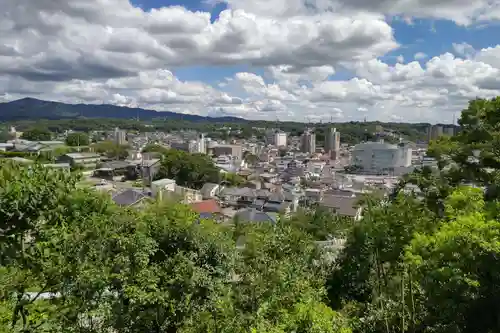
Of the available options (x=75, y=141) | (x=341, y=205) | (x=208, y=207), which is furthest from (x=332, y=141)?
(x=208, y=207)

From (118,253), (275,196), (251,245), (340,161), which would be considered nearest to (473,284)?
(251,245)

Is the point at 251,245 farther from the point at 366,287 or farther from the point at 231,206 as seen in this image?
the point at 231,206

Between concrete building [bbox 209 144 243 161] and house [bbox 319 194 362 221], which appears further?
concrete building [bbox 209 144 243 161]

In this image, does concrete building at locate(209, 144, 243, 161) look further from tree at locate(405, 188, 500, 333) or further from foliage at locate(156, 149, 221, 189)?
tree at locate(405, 188, 500, 333)

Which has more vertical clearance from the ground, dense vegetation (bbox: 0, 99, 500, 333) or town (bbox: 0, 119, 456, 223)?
dense vegetation (bbox: 0, 99, 500, 333)

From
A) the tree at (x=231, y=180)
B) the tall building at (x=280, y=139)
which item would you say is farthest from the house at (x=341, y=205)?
the tall building at (x=280, y=139)

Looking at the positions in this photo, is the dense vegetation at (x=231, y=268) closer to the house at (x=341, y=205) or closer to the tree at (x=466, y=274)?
the tree at (x=466, y=274)

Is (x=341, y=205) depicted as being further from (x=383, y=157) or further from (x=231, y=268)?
(x=383, y=157)

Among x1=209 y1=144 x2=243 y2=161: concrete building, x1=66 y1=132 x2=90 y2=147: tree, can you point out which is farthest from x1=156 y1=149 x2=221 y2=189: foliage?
x1=209 y1=144 x2=243 y2=161: concrete building
